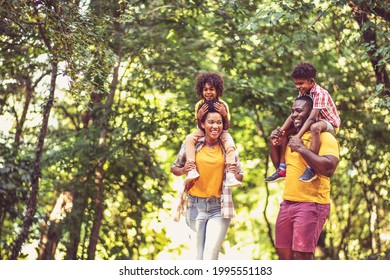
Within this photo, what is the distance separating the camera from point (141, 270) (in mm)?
6566

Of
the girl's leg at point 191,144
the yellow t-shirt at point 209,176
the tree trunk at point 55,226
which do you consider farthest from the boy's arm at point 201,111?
the tree trunk at point 55,226

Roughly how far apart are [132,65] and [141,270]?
6.69 metres

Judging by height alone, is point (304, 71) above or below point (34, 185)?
above

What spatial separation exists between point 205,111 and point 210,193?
70 centimetres

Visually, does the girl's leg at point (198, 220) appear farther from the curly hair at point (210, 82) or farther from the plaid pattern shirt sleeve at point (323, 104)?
the plaid pattern shirt sleeve at point (323, 104)

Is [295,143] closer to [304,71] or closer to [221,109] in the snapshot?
[304,71]

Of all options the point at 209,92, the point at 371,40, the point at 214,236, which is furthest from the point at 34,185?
the point at 371,40

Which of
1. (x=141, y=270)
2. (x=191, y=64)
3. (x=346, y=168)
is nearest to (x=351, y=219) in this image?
Result: (x=346, y=168)

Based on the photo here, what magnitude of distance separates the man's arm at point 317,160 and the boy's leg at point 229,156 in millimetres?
575

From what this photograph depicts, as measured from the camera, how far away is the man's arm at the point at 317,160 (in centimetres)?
553

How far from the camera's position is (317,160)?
5.52m

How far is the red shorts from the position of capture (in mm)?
5531

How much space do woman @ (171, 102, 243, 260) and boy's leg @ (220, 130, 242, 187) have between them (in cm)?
4

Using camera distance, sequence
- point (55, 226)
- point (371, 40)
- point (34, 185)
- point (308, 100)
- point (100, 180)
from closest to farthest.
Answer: point (308, 100) → point (371, 40) → point (34, 185) → point (55, 226) → point (100, 180)
